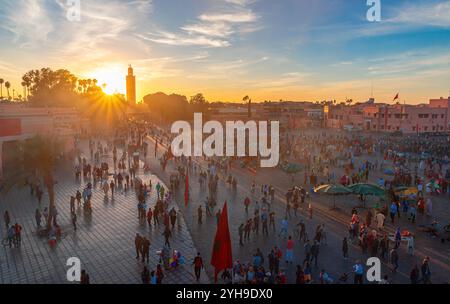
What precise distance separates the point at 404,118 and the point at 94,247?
229 feet

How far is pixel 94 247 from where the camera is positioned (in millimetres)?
13516

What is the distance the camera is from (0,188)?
2281 cm

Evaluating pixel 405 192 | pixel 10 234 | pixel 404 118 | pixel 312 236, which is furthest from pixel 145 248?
pixel 404 118

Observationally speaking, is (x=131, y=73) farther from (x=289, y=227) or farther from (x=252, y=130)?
(x=289, y=227)

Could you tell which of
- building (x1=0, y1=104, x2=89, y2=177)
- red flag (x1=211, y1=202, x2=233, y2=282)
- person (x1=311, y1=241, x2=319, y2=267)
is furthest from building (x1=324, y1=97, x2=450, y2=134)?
red flag (x1=211, y1=202, x2=233, y2=282)

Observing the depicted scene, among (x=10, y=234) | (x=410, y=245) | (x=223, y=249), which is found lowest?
(x=410, y=245)

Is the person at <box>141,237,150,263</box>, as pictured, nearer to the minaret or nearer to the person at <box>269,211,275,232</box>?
the person at <box>269,211,275,232</box>

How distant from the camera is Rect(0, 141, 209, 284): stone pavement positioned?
1128cm

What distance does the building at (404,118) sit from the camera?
7025cm

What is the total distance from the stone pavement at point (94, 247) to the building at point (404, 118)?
64361mm

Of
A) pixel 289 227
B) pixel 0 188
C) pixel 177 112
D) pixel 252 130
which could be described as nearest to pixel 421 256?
pixel 289 227

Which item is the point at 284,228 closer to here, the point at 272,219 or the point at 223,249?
the point at 272,219

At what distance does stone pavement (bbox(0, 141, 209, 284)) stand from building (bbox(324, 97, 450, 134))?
6436cm

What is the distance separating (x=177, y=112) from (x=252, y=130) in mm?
50709
